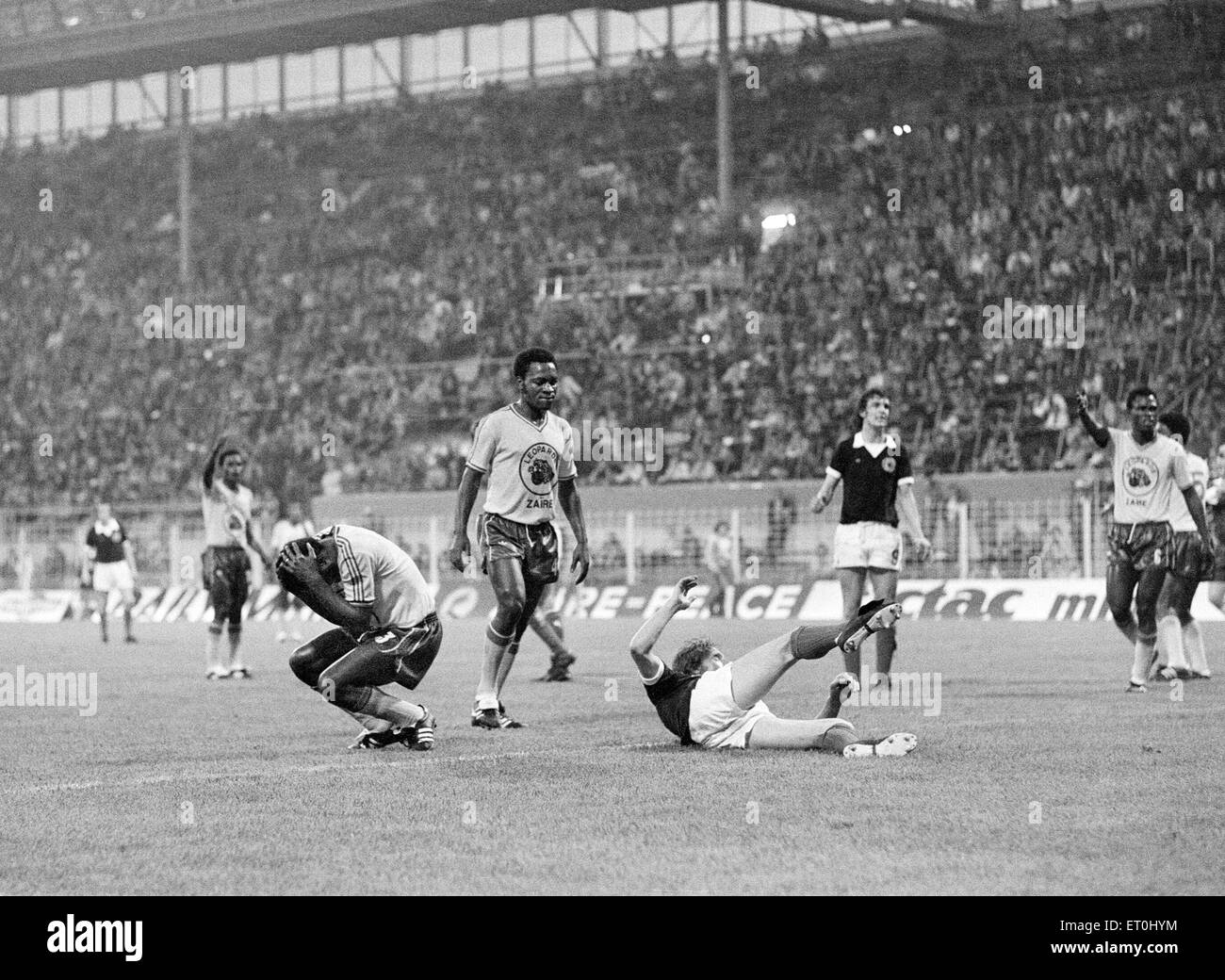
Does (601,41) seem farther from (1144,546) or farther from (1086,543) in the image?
(1144,546)

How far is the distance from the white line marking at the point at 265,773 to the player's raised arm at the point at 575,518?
5.70ft

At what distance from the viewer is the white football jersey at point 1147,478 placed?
14.6 meters

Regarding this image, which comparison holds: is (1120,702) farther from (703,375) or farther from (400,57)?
(400,57)

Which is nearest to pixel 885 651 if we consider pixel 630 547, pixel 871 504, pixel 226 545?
pixel 871 504

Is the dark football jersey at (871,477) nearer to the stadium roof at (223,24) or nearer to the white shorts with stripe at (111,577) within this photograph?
the white shorts with stripe at (111,577)

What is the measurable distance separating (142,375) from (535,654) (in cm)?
2668

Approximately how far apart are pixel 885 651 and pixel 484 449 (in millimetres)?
4022

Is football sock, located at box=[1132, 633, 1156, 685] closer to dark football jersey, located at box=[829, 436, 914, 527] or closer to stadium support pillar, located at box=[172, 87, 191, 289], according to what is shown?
dark football jersey, located at box=[829, 436, 914, 527]

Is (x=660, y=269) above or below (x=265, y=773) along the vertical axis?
above

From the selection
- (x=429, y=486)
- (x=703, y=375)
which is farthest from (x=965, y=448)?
(x=429, y=486)

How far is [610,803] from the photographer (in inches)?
334

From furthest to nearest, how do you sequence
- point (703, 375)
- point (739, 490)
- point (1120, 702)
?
point (703, 375) < point (739, 490) < point (1120, 702)

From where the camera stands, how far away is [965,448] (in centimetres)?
3303
